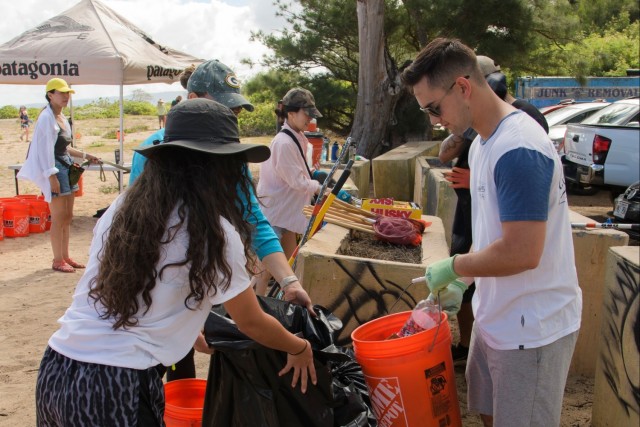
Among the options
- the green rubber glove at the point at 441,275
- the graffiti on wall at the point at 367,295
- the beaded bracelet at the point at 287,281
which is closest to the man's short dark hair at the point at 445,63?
the green rubber glove at the point at 441,275

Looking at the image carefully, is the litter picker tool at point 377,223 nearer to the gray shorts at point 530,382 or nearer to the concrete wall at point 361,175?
the gray shorts at point 530,382

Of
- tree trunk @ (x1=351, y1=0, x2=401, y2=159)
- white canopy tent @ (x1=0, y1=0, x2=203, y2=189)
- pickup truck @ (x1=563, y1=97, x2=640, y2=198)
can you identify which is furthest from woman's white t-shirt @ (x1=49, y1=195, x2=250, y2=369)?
tree trunk @ (x1=351, y1=0, x2=401, y2=159)

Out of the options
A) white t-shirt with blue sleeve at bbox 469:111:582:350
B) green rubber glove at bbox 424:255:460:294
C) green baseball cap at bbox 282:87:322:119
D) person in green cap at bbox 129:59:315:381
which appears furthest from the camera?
green baseball cap at bbox 282:87:322:119

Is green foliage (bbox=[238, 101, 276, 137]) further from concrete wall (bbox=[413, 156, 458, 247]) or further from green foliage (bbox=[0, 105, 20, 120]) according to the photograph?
green foliage (bbox=[0, 105, 20, 120])

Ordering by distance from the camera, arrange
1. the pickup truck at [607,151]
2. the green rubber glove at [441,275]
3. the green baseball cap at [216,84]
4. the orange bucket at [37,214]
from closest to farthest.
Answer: the green rubber glove at [441,275] → the green baseball cap at [216,84] → the orange bucket at [37,214] → the pickup truck at [607,151]

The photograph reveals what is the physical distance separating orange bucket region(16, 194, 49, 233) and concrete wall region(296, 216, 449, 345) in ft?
19.4

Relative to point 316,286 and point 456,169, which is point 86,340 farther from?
point 456,169

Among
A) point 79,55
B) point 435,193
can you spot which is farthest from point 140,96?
point 435,193

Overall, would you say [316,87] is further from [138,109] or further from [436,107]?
[138,109]

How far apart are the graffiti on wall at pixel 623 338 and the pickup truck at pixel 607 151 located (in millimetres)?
7520

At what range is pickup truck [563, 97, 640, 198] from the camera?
9.73 metres

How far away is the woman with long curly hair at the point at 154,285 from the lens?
1816 millimetres

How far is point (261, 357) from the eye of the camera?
224cm

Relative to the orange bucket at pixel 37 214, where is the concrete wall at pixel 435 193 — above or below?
above
